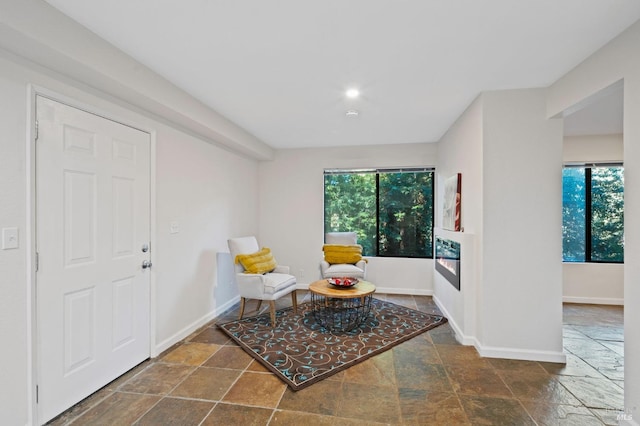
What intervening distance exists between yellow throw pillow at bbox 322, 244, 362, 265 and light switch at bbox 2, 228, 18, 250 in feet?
11.2

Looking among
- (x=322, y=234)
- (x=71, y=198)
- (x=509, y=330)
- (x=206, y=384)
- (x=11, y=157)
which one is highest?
(x=11, y=157)

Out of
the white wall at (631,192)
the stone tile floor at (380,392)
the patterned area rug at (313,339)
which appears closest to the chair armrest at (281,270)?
the patterned area rug at (313,339)

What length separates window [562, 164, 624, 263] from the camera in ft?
13.8

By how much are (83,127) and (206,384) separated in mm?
2132

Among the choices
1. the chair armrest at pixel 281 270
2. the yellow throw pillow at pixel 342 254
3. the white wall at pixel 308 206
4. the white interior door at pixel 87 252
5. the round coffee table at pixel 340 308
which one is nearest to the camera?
the white interior door at pixel 87 252

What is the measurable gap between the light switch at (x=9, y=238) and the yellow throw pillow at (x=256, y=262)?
83.8 inches

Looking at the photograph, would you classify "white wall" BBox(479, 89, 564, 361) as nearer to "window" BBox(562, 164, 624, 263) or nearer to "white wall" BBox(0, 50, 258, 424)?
"window" BBox(562, 164, 624, 263)

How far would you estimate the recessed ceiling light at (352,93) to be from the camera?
2689 millimetres

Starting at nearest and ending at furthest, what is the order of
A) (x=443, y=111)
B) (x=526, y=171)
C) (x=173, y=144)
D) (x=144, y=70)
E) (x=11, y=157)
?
(x=11, y=157), (x=144, y=70), (x=526, y=171), (x=173, y=144), (x=443, y=111)

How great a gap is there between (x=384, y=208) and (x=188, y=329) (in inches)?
136

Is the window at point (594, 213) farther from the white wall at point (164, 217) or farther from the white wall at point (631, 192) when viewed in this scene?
the white wall at point (164, 217)

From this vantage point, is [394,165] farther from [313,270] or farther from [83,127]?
[83,127]

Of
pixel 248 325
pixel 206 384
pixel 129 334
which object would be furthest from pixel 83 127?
pixel 248 325

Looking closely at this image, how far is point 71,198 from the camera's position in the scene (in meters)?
1.97
